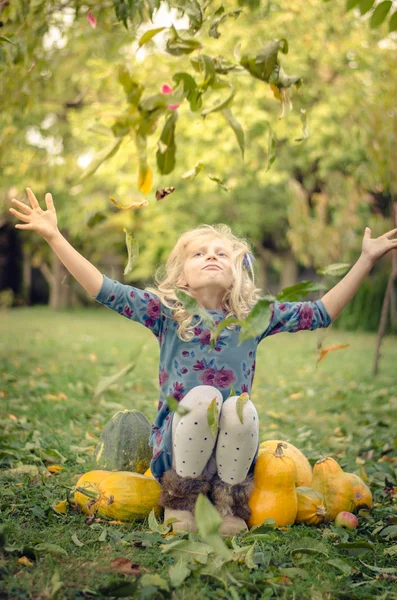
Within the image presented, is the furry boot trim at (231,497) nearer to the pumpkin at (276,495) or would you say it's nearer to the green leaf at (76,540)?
the pumpkin at (276,495)

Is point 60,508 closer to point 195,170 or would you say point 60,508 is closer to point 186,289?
point 186,289

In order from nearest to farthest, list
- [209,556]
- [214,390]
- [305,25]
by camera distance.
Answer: [209,556] < [214,390] < [305,25]

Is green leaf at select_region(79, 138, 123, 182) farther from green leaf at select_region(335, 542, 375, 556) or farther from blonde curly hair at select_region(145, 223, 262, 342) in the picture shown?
green leaf at select_region(335, 542, 375, 556)

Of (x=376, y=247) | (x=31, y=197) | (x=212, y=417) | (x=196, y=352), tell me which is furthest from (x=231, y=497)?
(x=31, y=197)

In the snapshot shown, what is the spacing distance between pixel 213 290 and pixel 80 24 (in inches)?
210

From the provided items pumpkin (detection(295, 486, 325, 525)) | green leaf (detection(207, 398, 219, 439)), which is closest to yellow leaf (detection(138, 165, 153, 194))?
green leaf (detection(207, 398, 219, 439))

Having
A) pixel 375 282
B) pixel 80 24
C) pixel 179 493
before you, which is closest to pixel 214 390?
pixel 179 493

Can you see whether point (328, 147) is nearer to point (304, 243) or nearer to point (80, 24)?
point (304, 243)

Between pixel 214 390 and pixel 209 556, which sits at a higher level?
pixel 214 390

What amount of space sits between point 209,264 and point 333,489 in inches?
43.2

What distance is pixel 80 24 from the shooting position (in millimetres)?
6898

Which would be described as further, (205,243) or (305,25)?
(305,25)

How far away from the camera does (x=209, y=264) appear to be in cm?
265

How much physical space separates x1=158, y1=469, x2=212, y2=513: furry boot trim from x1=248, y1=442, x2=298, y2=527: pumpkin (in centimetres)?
21
